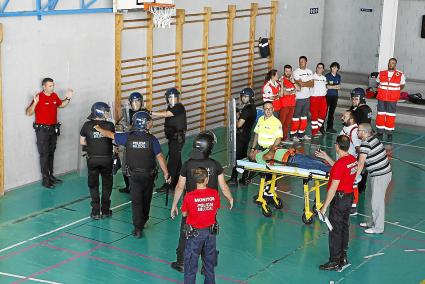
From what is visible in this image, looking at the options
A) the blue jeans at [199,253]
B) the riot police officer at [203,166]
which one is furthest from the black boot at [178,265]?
the blue jeans at [199,253]

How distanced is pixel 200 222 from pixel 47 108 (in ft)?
19.8

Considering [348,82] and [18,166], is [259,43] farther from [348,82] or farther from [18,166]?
[18,166]

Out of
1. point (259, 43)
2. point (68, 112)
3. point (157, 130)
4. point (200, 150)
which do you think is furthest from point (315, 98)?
point (200, 150)

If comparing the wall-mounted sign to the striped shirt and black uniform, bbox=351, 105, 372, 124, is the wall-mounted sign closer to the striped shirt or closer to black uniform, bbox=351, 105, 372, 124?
black uniform, bbox=351, 105, 372, 124

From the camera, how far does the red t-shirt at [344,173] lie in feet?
34.0

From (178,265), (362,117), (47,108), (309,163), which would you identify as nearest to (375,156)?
(309,163)

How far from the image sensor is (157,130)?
18.1 metres

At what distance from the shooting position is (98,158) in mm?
12203

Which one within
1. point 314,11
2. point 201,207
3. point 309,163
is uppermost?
point 314,11

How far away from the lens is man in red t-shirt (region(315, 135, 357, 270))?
34.0 ft

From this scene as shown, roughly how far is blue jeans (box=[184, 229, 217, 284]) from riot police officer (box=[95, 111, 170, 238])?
2436 millimetres

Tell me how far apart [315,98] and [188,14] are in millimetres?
3920

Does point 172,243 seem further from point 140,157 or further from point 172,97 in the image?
point 172,97

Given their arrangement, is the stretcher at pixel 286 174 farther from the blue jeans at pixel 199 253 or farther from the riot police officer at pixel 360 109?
the blue jeans at pixel 199 253
